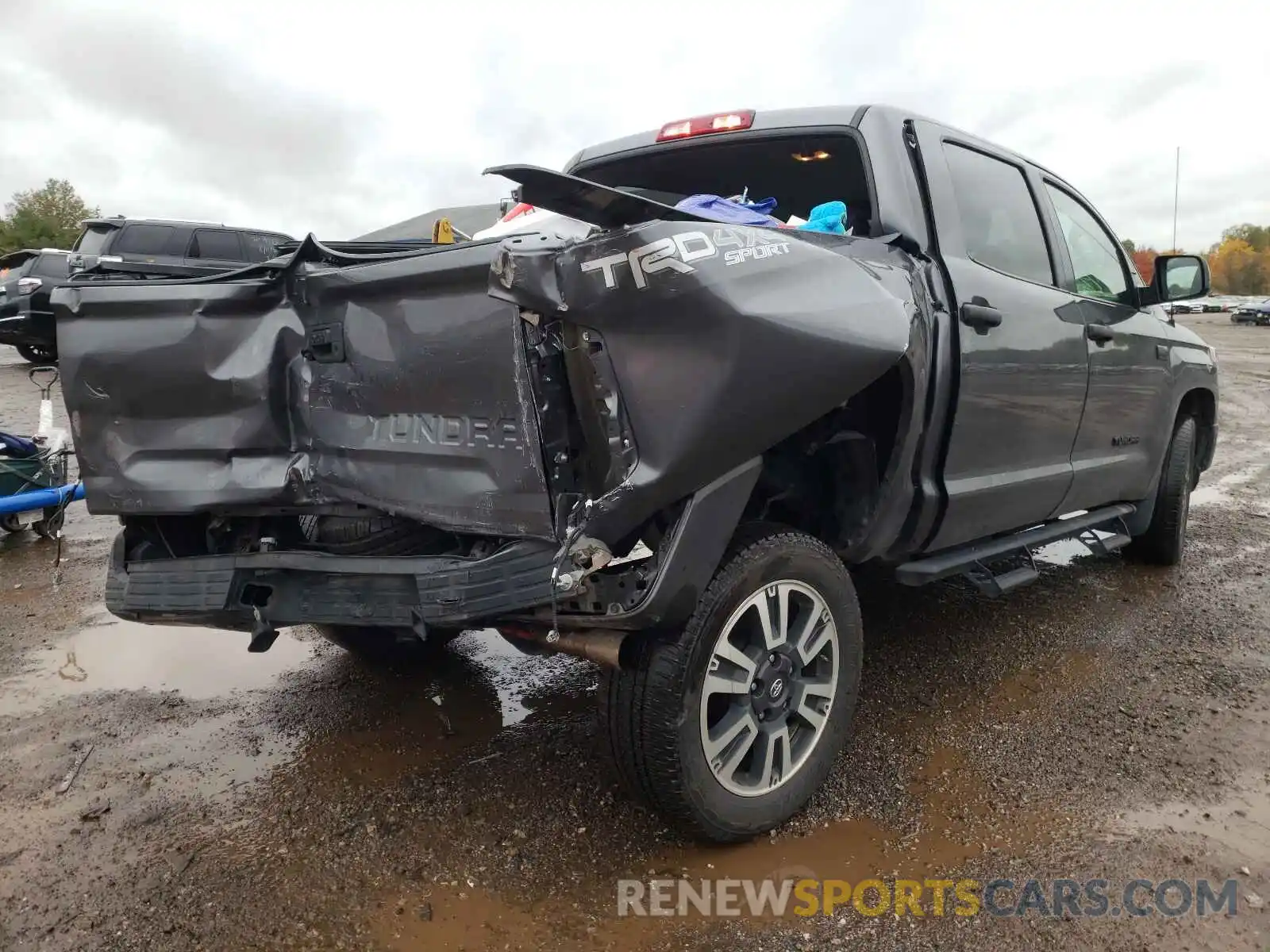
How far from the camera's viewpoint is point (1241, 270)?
69500 millimetres

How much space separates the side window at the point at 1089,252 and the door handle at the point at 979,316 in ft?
3.42

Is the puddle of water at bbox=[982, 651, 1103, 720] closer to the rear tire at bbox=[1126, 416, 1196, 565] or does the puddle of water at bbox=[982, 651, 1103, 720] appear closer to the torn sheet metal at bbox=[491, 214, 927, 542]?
the rear tire at bbox=[1126, 416, 1196, 565]

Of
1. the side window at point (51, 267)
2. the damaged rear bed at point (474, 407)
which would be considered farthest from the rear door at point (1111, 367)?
the side window at point (51, 267)

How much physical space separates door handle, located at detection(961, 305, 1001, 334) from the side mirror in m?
1.83

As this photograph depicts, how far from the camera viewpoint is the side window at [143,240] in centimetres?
1163

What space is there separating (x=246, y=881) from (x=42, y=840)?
0.70 m

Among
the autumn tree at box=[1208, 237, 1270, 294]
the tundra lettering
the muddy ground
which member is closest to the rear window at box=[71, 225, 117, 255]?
the muddy ground

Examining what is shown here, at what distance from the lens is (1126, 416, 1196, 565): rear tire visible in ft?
15.6

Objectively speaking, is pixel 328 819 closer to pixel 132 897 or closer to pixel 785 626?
pixel 132 897

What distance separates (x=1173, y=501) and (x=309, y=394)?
15.0 feet

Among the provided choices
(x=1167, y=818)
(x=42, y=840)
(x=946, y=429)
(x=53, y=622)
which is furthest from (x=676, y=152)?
(x=53, y=622)

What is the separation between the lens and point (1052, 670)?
3.68m

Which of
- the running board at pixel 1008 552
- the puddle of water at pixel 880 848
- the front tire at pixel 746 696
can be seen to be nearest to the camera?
the front tire at pixel 746 696

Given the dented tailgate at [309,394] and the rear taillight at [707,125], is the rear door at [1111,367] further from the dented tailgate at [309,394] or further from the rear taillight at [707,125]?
the dented tailgate at [309,394]
